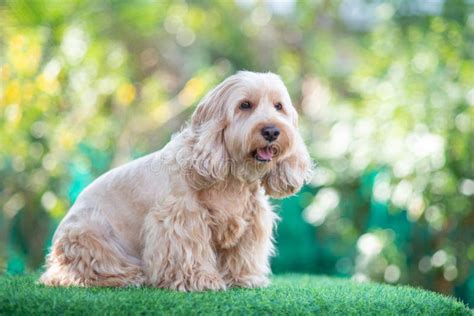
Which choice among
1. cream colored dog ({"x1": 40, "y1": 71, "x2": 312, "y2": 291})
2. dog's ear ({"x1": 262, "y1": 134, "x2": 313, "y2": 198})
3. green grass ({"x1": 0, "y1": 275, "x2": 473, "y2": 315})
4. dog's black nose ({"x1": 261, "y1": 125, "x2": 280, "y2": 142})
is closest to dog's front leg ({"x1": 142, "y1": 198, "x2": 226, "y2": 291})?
cream colored dog ({"x1": 40, "y1": 71, "x2": 312, "y2": 291})

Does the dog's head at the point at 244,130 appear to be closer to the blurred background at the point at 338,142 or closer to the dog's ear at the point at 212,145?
the dog's ear at the point at 212,145

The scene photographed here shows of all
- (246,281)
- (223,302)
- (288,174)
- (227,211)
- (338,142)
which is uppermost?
(338,142)

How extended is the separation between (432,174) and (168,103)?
444 cm

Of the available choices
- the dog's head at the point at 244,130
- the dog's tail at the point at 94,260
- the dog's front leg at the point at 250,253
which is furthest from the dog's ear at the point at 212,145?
the dog's tail at the point at 94,260

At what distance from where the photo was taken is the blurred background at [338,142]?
7020 mm

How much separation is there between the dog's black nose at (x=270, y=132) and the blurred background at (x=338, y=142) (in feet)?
10.1

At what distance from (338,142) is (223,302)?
13.4 feet

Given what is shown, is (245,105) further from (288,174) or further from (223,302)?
(223,302)

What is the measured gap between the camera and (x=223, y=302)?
4.00 metres

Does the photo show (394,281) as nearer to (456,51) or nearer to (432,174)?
(432,174)

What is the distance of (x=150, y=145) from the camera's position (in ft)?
31.7

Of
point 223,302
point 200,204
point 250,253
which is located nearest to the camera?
point 223,302

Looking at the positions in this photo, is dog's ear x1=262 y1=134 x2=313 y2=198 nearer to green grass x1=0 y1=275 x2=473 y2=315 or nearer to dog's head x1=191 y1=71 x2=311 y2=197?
dog's head x1=191 y1=71 x2=311 y2=197

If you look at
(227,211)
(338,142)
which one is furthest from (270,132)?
(338,142)
